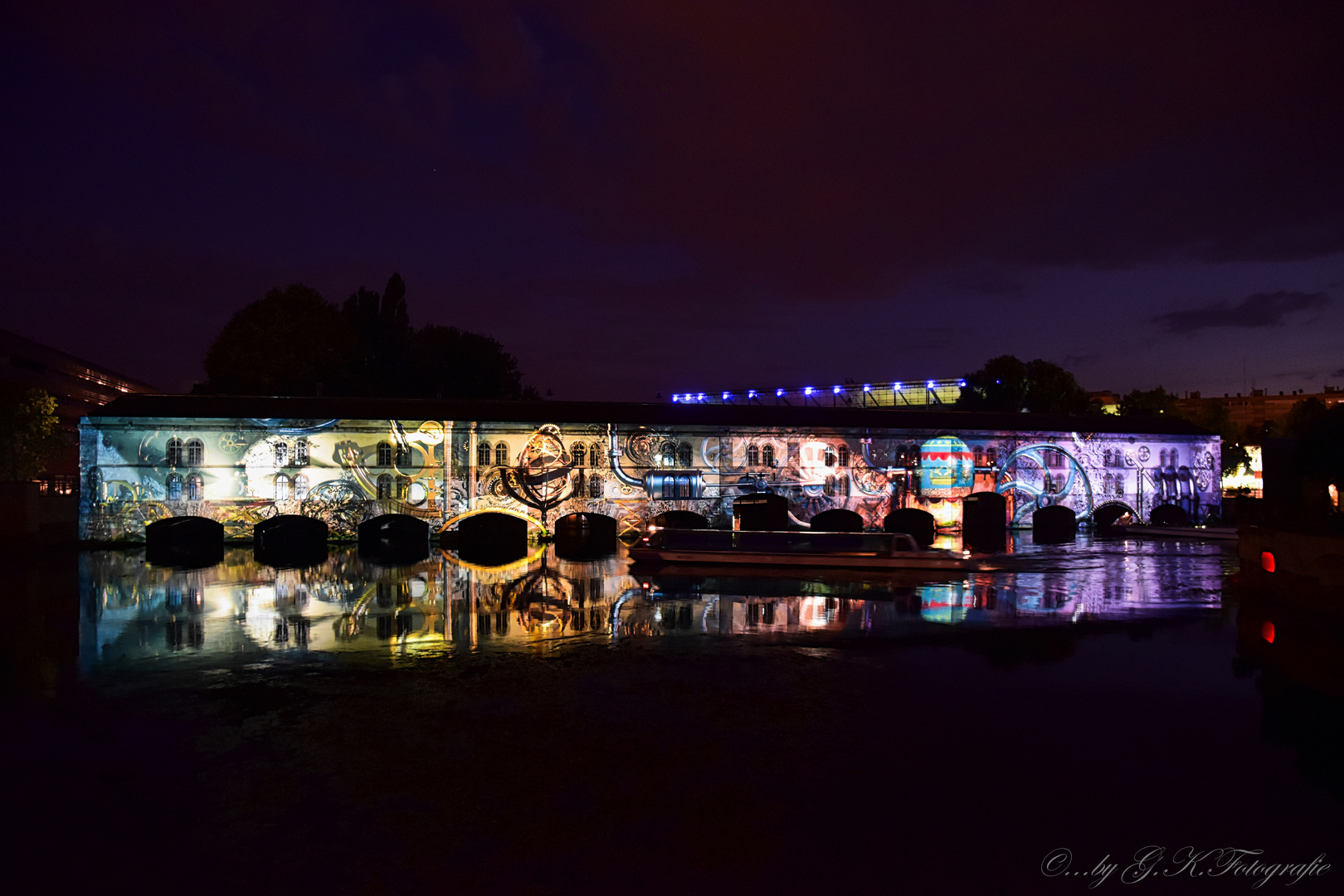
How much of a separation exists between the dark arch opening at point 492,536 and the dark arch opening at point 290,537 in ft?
18.4

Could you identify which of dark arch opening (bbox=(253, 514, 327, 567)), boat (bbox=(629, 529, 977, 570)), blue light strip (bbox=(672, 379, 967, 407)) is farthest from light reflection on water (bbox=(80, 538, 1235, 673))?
blue light strip (bbox=(672, 379, 967, 407))

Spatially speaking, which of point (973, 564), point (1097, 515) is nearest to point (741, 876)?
point (973, 564)

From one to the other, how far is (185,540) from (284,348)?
1949cm

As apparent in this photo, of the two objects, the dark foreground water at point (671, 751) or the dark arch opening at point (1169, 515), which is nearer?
the dark foreground water at point (671, 751)

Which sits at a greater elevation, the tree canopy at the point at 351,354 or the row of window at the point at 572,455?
the tree canopy at the point at 351,354

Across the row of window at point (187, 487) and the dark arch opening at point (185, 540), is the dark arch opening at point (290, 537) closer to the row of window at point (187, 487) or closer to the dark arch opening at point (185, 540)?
the dark arch opening at point (185, 540)

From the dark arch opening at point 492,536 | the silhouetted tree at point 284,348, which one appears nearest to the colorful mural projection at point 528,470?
the dark arch opening at point 492,536

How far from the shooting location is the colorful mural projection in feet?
113

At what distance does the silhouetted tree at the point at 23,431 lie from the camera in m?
37.9

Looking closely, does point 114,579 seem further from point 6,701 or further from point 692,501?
point 692,501

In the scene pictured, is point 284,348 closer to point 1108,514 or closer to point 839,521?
point 839,521

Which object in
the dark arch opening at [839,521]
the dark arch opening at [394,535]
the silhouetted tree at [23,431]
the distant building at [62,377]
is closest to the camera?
the dark arch opening at [394,535]

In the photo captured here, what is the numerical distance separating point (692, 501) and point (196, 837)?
101ft

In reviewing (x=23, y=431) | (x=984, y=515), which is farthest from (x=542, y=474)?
(x=23, y=431)
